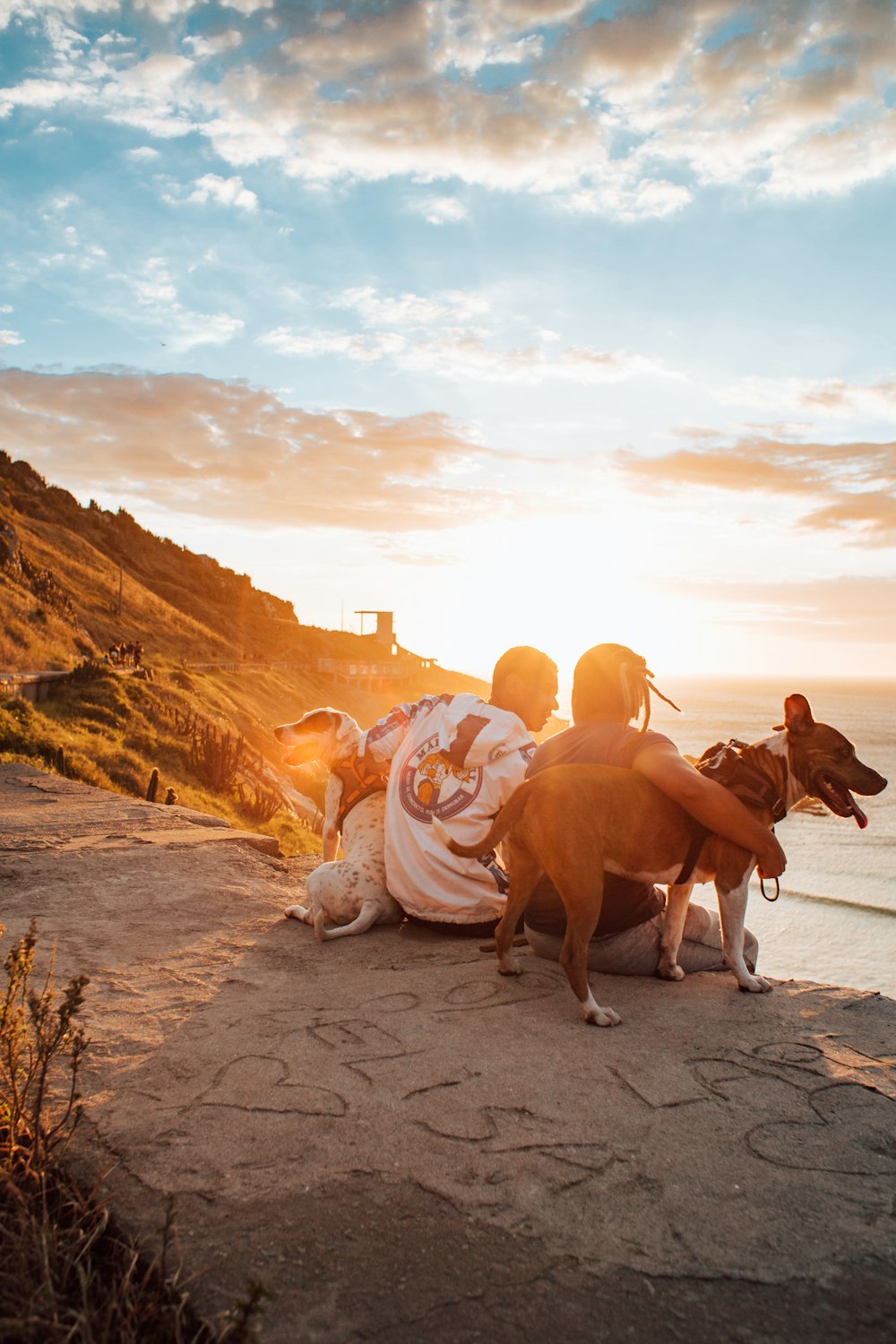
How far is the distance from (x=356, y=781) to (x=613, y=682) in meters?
2.52

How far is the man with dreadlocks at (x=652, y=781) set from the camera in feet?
14.0

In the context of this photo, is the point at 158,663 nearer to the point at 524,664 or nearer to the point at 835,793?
the point at 524,664

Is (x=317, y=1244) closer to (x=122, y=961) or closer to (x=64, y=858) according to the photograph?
(x=122, y=961)

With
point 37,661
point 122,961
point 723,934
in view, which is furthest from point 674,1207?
point 37,661

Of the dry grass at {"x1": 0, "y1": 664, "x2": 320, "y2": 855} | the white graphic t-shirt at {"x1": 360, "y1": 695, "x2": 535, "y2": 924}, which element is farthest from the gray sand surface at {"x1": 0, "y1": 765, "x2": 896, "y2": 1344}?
the dry grass at {"x1": 0, "y1": 664, "x2": 320, "y2": 855}

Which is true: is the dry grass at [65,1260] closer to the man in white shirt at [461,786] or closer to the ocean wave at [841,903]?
the man in white shirt at [461,786]

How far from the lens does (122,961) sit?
475 cm

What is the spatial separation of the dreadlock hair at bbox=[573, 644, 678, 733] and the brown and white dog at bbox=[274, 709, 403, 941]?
6.58ft

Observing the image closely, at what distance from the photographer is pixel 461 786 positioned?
17.2 feet

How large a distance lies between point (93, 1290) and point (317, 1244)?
549 millimetres

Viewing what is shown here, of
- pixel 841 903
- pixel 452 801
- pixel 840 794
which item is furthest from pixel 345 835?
pixel 841 903

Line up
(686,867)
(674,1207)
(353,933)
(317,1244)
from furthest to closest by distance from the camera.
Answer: (353,933), (686,867), (674,1207), (317,1244)

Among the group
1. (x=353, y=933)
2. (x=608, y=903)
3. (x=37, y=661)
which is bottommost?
(x=353, y=933)

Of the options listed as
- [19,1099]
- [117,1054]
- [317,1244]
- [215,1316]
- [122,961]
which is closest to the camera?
[215,1316]
